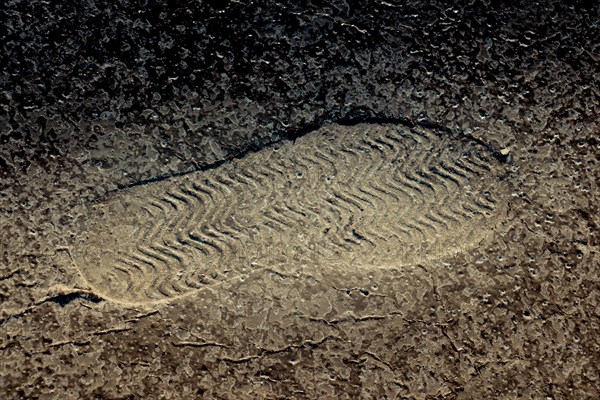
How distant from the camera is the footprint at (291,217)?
1.59 meters

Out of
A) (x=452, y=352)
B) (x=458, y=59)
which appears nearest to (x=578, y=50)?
(x=458, y=59)

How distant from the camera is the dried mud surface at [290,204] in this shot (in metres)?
1.60

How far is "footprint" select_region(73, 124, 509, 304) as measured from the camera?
1593mm

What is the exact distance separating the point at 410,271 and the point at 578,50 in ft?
2.60

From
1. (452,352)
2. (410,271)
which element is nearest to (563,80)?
(410,271)

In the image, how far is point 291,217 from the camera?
1.62 meters

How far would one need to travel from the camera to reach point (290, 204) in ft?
5.31

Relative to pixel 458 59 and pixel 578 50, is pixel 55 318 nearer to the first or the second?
pixel 458 59

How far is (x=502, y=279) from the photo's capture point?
1.65 m

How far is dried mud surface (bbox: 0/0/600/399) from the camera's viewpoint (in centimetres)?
160

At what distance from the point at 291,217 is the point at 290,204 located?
3cm

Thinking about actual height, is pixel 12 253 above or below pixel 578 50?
below

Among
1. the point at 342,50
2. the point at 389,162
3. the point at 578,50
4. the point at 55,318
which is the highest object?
the point at 578,50

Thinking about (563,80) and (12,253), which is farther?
(563,80)
